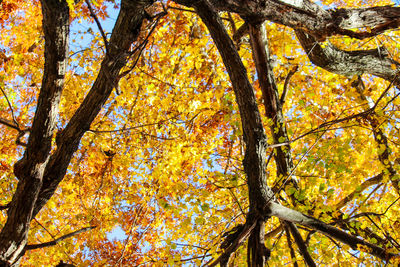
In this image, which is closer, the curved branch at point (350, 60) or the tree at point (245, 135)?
the tree at point (245, 135)

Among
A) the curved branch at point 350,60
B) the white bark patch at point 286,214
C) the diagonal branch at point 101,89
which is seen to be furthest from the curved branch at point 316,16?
the white bark patch at point 286,214

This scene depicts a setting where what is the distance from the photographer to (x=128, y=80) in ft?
21.5

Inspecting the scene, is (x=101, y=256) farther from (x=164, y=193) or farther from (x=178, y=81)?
(x=178, y=81)

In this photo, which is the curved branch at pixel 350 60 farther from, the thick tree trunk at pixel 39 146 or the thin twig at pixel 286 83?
the thick tree trunk at pixel 39 146

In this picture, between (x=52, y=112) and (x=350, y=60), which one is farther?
(x=350, y=60)

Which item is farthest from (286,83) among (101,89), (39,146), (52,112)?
(39,146)

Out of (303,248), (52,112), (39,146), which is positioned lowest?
(303,248)

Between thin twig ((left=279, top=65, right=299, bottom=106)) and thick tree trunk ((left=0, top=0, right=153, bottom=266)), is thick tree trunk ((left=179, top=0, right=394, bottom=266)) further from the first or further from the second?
thin twig ((left=279, top=65, right=299, bottom=106))

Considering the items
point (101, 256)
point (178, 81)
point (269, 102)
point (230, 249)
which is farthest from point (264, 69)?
point (101, 256)

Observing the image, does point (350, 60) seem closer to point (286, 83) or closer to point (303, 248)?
point (286, 83)

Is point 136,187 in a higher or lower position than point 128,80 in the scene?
lower

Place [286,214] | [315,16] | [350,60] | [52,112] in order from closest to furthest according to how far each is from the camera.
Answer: [286,214] < [52,112] < [315,16] < [350,60]

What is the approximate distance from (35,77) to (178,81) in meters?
4.87

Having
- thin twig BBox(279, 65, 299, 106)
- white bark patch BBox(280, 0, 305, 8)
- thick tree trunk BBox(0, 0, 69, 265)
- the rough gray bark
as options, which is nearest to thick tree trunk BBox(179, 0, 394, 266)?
the rough gray bark
